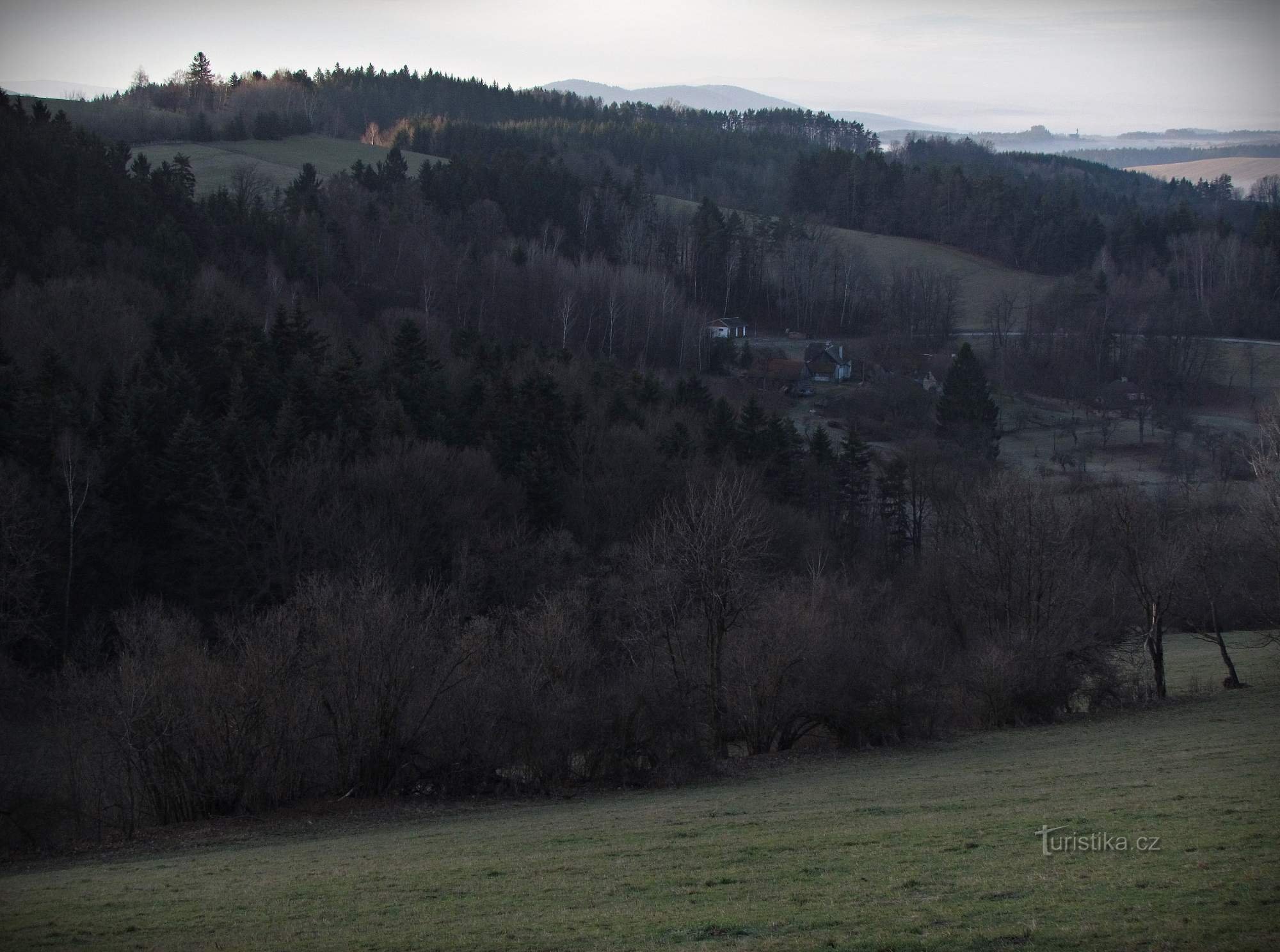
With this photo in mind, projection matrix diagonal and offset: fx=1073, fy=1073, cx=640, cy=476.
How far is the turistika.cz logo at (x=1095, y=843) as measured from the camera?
12141 mm

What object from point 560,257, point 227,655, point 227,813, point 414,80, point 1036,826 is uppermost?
point 414,80

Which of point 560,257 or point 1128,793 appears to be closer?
point 1128,793

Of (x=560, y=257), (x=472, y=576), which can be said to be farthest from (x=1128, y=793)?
(x=560, y=257)

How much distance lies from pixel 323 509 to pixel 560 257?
192ft

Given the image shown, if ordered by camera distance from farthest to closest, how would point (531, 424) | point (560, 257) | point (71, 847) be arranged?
point (560, 257), point (531, 424), point (71, 847)

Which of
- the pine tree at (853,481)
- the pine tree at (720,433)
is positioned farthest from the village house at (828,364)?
the pine tree at (720,433)

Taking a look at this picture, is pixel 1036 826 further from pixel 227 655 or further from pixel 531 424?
pixel 531 424

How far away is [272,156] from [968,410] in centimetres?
7715

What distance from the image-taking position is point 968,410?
78125 mm

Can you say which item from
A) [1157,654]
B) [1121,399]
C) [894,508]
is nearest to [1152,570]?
[1157,654]

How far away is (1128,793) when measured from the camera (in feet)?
51.6

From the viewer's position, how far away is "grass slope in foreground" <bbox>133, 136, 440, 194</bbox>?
10075 centimetres

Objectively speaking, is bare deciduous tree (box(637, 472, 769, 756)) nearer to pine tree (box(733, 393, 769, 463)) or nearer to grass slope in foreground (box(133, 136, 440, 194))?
pine tree (box(733, 393, 769, 463))

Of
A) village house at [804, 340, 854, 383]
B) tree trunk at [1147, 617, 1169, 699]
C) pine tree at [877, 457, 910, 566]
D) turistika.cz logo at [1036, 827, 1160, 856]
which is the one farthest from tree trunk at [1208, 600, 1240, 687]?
village house at [804, 340, 854, 383]
